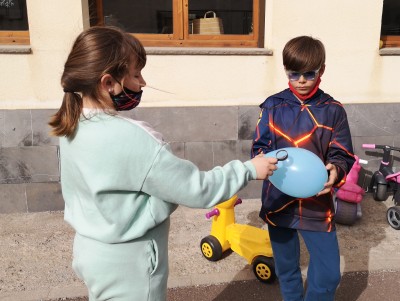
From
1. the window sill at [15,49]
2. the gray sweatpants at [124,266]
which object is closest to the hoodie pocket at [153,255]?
the gray sweatpants at [124,266]

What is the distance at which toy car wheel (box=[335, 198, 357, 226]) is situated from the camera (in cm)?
392

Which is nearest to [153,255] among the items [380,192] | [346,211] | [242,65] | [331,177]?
[331,177]

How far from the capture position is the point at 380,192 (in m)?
4.57

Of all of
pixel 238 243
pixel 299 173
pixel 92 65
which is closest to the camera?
pixel 92 65

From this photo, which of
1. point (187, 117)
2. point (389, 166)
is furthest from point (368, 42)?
point (187, 117)

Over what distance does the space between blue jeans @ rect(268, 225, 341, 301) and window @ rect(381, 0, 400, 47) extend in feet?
12.4

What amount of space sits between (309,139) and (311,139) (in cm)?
1

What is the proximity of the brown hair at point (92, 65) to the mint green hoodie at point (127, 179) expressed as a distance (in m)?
0.05

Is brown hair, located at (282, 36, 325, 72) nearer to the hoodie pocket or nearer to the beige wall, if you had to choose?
the hoodie pocket

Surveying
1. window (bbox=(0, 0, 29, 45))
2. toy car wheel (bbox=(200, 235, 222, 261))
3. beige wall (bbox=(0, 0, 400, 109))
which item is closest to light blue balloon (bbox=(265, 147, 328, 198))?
toy car wheel (bbox=(200, 235, 222, 261))

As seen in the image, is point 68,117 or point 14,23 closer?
point 68,117

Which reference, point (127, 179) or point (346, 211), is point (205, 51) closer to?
point (346, 211)

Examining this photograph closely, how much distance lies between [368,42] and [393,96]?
2.56 feet

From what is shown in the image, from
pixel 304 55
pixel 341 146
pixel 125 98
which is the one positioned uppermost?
pixel 304 55
